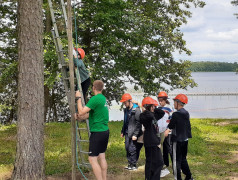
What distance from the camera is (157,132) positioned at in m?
6.30

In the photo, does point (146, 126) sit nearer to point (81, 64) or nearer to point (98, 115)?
point (98, 115)

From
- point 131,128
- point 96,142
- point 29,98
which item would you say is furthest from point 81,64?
point 131,128

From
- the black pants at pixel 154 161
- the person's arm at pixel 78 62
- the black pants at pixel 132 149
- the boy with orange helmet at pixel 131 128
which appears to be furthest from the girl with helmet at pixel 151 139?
the black pants at pixel 132 149

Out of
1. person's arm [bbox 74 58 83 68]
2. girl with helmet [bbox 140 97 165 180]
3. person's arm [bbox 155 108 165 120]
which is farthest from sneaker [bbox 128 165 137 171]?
person's arm [bbox 74 58 83 68]

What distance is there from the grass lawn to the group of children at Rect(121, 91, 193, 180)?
846mm

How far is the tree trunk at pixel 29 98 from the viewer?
6.19 m

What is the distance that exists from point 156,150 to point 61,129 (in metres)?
9.85

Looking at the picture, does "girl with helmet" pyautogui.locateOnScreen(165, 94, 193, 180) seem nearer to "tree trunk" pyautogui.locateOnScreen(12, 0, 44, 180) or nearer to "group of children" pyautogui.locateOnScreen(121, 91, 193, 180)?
"group of children" pyautogui.locateOnScreen(121, 91, 193, 180)

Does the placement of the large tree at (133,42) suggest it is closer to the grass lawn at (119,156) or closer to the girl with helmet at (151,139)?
the grass lawn at (119,156)

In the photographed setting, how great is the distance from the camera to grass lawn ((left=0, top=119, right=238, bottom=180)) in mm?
7805

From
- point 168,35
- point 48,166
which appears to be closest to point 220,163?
point 48,166

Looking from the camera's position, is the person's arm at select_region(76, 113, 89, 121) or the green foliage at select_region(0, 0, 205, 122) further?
the green foliage at select_region(0, 0, 205, 122)

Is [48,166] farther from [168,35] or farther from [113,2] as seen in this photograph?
[168,35]

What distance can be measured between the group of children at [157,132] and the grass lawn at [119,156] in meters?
0.85
